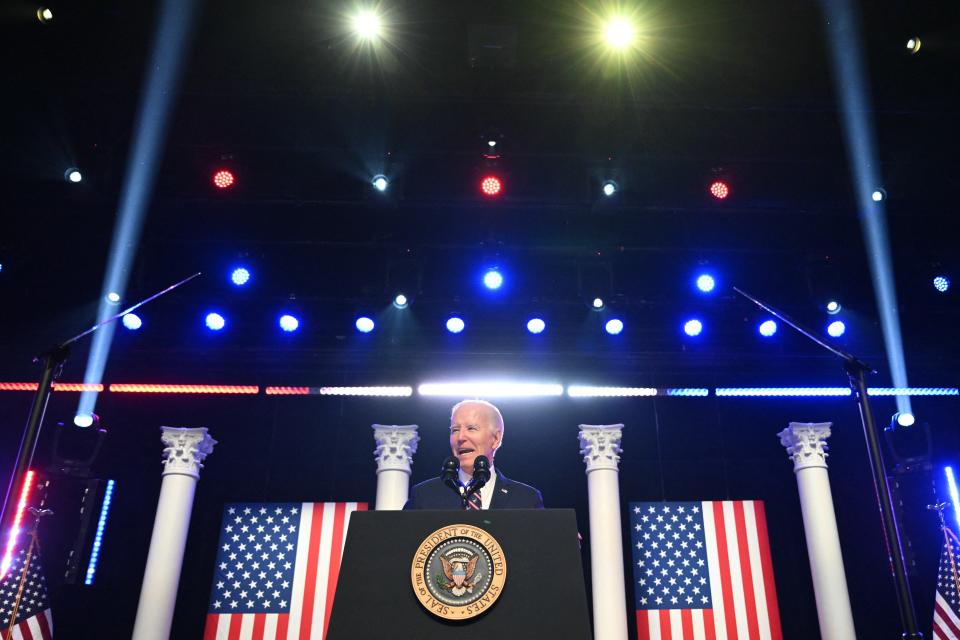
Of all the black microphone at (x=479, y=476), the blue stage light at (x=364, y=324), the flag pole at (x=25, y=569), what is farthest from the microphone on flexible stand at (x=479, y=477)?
the flag pole at (x=25, y=569)

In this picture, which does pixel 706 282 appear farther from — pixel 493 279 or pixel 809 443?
pixel 809 443

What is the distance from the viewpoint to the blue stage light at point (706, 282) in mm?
6656

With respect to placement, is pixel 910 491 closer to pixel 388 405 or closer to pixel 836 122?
pixel 836 122

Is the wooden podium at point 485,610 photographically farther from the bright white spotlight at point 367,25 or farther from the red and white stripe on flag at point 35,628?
the red and white stripe on flag at point 35,628

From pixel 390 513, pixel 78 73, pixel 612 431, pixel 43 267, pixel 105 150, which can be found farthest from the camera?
pixel 612 431

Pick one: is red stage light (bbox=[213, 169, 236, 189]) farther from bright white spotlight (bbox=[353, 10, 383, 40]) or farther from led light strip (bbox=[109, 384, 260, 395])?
led light strip (bbox=[109, 384, 260, 395])

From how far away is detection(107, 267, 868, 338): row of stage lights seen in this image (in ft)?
21.6

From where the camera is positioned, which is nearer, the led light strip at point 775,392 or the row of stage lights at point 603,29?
the row of stage lights at point 603,29

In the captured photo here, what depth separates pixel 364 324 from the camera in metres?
6.82

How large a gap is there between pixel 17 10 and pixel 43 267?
2.63m

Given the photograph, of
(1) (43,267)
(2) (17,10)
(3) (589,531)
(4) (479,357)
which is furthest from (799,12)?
(1) (43,267)

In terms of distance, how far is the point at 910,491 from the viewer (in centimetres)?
750

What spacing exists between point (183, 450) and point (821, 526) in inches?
246

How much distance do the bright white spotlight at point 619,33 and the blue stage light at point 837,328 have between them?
325cm
